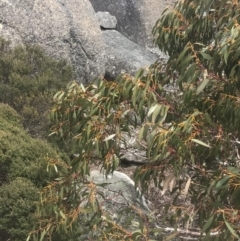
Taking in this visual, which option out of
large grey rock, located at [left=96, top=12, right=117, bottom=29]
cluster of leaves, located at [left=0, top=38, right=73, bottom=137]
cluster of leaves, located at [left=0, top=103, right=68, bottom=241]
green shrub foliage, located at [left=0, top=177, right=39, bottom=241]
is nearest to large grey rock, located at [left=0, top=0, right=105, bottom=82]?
cluster of leaves, located at [left=0, top=38, right=73, bottom=137]

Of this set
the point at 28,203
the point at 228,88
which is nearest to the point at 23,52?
the point at 28,203

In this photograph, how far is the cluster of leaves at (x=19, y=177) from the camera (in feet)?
18.1

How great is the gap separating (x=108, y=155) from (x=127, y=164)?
5.54m

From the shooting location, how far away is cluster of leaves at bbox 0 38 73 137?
26.6 feet

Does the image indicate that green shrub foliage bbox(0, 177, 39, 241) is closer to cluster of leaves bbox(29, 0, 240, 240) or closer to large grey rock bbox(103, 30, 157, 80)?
cluster of leaves bbox(29, 0, 240, 240)

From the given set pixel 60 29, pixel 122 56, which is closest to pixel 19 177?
pixel 60 29

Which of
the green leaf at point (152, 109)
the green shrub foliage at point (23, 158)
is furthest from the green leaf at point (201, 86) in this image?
the green shrub foliage at point (23, 158)

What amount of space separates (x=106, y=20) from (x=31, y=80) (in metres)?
6.47

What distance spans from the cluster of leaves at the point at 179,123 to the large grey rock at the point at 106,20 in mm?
9844

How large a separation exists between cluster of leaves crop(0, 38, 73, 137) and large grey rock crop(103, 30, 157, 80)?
9.80 feet

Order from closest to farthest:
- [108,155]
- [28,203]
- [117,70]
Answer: [108,155] → [28,203] → [117,70]

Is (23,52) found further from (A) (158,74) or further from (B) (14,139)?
(A) (158,74)

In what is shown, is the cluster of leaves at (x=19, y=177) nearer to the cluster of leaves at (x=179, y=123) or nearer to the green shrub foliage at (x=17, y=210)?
the green shrub foliage at (x=17, y=210)

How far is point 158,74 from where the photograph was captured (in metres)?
4.56
